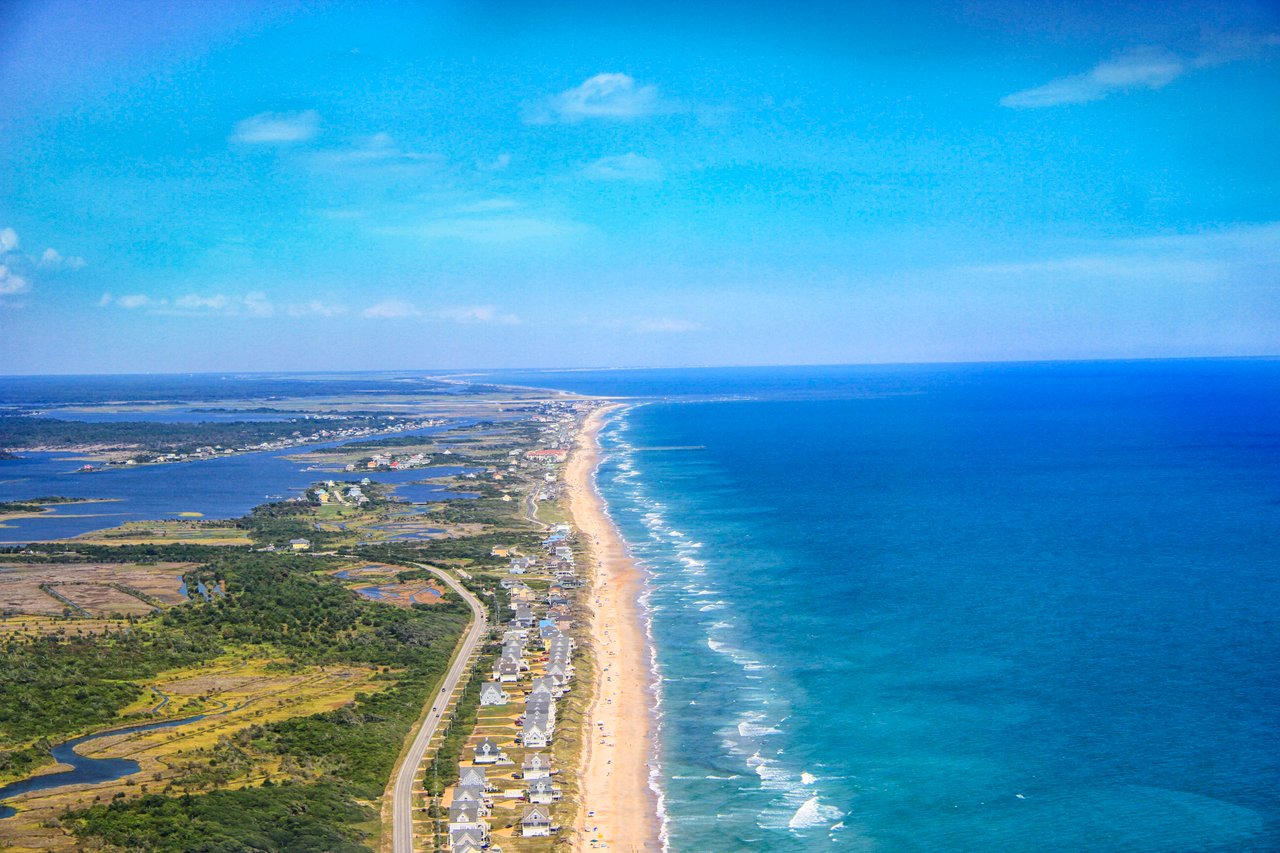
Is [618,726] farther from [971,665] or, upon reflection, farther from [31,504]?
[31,504]

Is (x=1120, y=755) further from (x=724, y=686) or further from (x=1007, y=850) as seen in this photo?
(x=724, y=686)

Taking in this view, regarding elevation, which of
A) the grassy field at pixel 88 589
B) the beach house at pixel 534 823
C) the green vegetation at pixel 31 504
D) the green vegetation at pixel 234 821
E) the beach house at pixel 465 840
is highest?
the green vegetation at pixel 31 504

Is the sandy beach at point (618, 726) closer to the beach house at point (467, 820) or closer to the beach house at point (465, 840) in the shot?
the beach house at point (467, 820)

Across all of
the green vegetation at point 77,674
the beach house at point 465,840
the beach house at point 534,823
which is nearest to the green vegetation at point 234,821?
the beach house at point 465,840

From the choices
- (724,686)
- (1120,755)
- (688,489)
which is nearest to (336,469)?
(688,489)

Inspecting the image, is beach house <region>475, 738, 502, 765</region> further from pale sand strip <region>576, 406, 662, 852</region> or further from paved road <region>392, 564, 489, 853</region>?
pale sand strip <region>576, 406, 662, 852</region>

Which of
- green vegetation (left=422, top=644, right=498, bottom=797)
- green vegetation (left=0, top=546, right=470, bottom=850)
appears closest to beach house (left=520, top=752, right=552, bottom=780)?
green vegetation (left=422, top=644, right=498, bottom=797)
